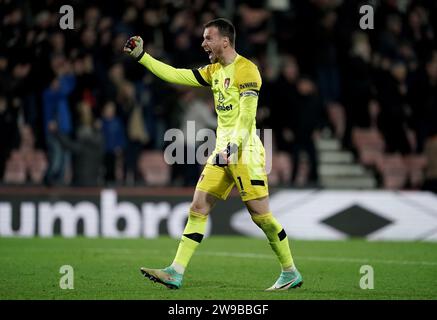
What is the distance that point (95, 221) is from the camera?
54.1ft

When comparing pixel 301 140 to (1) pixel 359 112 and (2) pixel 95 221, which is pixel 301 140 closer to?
(1) pixel 359 112

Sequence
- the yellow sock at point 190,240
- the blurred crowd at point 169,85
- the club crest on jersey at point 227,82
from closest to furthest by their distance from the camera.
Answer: the yellow sock at point 190,240
the club crest on jersey at point 227,82
the blurred crowd at point 169,85

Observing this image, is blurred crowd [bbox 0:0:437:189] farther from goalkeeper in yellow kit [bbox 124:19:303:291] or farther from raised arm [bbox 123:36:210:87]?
goalkeeper in yellow kit [bbox 124:19:303:291]

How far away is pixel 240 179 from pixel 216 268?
8.20ft

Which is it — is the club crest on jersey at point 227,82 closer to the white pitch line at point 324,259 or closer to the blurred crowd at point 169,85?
the white pitch line at point 324,259

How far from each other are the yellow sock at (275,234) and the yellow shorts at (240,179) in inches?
8.3

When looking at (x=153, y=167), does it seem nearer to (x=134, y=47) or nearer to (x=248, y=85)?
(x=134, y=47)

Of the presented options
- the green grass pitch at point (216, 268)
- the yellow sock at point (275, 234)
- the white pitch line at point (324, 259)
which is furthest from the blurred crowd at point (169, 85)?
the yellow sock at point (275, 234)

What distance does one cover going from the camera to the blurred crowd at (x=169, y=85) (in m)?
16.9

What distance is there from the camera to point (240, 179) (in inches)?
353
